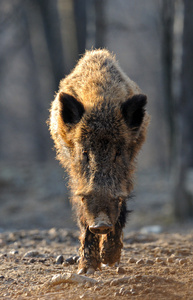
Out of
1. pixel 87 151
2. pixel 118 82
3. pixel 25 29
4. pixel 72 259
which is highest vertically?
pixel 25 29

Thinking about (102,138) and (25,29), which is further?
(25,29)

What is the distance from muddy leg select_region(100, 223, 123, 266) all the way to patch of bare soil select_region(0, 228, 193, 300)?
115mm

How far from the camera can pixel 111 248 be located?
18.0 feet

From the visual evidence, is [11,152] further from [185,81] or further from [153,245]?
[153,245]

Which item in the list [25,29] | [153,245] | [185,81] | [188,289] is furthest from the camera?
[25,29]

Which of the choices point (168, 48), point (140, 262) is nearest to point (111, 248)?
point (140, 262)

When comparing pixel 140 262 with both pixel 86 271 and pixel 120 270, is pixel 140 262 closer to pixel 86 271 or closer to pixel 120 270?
pixel 120 270

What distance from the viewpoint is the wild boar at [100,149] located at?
473 centimetres

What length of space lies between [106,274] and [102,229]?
858 millimetres

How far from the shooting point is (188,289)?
4.16 meters

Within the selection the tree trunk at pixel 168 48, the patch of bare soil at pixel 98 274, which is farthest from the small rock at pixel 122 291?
the tree trunk at pixel 168 48

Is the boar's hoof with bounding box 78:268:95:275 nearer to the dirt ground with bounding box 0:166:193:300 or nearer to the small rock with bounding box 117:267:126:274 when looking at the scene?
the dirt ground with bounding box 0:166:193:300

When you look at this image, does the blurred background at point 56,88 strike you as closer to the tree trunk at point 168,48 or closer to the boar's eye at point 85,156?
the tree trunk at point 168,48

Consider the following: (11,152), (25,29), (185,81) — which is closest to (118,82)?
(185,81)
